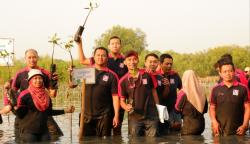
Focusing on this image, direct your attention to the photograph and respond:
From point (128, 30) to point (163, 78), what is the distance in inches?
2441

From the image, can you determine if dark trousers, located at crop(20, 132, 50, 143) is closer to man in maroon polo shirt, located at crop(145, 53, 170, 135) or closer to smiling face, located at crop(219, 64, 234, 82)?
man in maroon polo shirt, located at crop(145, 53, 170, 135)

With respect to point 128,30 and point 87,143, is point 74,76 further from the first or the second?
point 128,30

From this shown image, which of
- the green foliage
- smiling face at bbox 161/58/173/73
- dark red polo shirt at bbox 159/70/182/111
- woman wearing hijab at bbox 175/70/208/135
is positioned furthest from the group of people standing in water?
the green foliage

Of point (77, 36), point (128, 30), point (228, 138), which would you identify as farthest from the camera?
point (128, 30)

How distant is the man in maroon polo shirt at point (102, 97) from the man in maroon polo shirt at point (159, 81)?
0.70 m

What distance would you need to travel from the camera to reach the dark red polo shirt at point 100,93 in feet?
29.6

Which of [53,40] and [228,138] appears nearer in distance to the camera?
[228,138]

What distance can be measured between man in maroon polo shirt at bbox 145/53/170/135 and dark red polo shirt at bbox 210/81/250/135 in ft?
3.93

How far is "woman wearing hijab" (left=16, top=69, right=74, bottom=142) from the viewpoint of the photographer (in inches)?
309

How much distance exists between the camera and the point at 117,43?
967cm

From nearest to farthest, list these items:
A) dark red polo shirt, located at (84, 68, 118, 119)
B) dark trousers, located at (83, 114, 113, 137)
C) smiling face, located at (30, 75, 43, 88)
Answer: smiling face, located at (30, 75, 43, 88)
dark red polo shirt, located at (84, 68, 118, 119)
dark trousers, located at (83, 114, 113, 137)

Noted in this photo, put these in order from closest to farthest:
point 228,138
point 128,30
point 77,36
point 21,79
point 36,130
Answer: point 36,130 → point 228,138 → point 77,36 → point 21,79 → point 128,30

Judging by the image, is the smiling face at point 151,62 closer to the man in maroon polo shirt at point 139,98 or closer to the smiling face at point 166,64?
the man in maroon polo shirt at point 139,98

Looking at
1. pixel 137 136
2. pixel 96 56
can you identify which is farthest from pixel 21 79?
pixel 137 136
